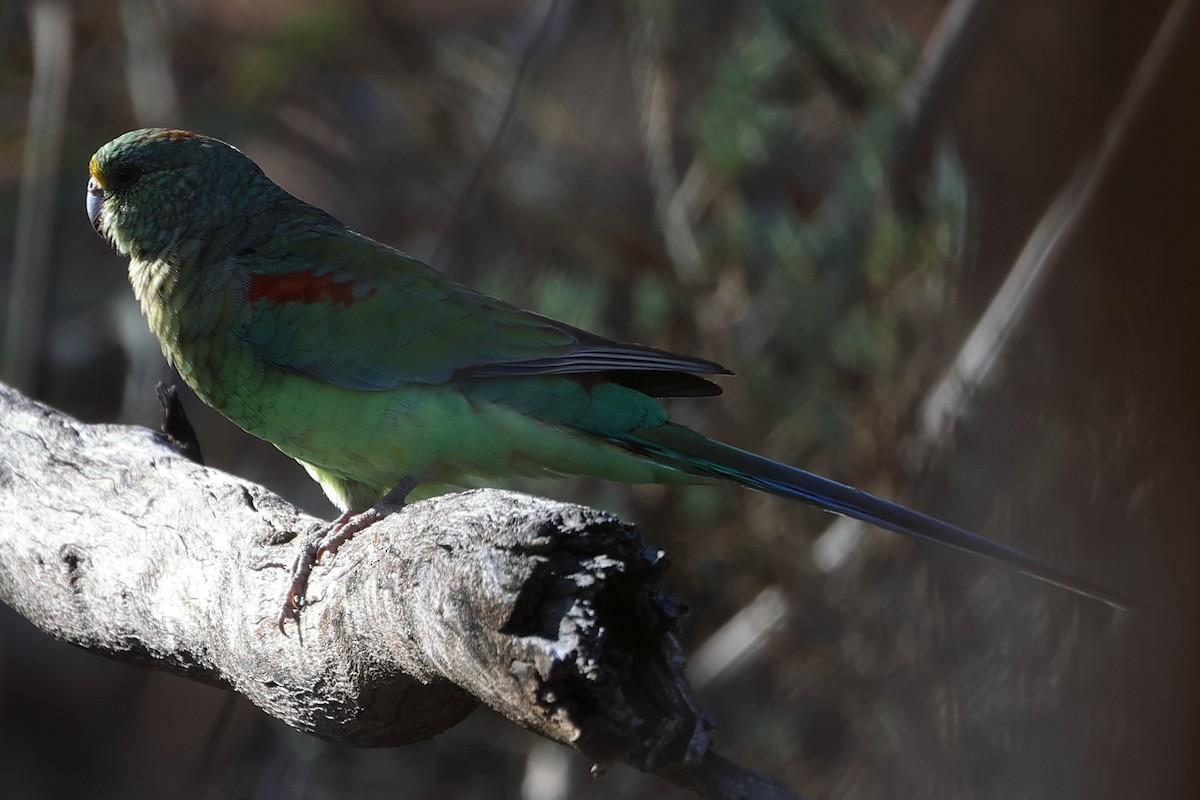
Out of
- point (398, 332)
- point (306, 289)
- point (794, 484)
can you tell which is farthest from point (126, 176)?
point (794, 484)

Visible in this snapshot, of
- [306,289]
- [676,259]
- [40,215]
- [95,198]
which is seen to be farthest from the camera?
[676,259]

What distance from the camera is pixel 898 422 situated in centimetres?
566

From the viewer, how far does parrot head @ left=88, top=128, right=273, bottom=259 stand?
423 centimetres

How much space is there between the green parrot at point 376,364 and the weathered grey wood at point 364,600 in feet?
1.74

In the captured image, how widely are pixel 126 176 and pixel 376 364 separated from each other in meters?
1.32

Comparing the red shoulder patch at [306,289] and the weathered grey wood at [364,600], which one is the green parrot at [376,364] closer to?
the red shoulder patch at [306,289]

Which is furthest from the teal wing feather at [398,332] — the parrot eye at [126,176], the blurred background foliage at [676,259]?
the blurred background foliage at [676,259]

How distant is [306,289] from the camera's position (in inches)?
159

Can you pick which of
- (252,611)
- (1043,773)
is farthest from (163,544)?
(1043,773)

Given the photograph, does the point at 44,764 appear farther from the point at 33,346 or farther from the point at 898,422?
the point at 898,422

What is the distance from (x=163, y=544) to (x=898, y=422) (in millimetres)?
3798

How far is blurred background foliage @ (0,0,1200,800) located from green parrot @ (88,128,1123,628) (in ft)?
3.55

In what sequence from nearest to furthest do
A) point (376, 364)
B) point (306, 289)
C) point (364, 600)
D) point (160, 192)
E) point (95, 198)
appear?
point (364, 600) < point (376, 364) < point (306, 289) < point (160, 192) < point (95, 198)

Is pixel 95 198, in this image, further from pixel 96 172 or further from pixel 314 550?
pixel 314 550
